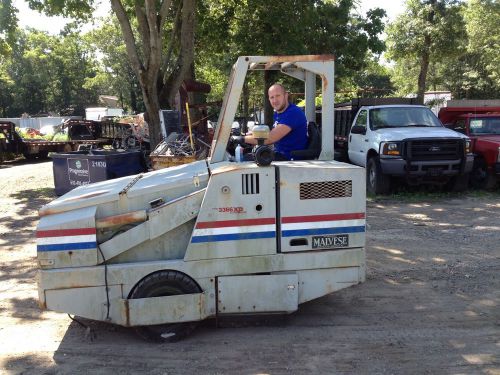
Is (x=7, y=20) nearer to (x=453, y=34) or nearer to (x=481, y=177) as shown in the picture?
(x=481, y=177)

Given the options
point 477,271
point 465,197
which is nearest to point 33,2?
point 465,197

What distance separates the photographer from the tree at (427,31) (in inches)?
960

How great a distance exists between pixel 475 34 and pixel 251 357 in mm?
31516

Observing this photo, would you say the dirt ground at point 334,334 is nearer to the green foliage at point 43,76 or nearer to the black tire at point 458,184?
the black tire at point 458,184

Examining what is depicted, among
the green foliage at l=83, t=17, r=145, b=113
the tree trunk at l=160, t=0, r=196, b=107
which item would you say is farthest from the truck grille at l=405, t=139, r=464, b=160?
the green foliage at l=83, t=17, r=145, b=113

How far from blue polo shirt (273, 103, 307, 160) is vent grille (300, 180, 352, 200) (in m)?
0.78

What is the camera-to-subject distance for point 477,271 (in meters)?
6.12

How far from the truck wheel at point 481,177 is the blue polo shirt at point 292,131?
26.5 feet

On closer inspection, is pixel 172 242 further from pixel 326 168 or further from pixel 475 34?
pixel 475 34

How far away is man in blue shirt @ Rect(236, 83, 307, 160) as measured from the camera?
16.0ft

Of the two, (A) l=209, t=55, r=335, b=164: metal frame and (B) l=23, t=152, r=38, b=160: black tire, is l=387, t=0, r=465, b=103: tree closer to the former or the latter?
(B) l=23, t=152, r=38, b=160: black tire

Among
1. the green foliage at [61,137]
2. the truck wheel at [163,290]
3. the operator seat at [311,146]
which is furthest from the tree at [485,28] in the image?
the truck wheel at [163,290]

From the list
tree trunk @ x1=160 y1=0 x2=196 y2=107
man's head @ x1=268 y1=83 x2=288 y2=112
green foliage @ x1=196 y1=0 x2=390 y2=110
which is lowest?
man's head @ x1=268 y1=83 x2=288 y2=112

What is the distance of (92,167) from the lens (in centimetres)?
1027
